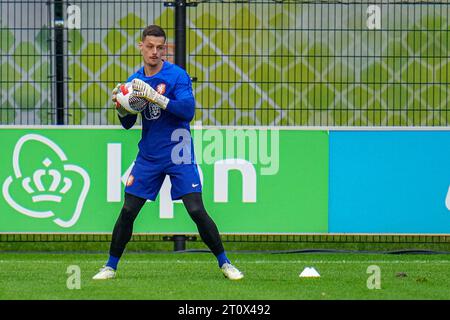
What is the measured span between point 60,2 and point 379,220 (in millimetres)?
4094

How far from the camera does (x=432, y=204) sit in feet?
43.2

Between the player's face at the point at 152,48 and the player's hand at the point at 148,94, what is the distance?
0.26 m

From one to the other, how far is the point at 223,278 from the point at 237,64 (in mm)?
4556

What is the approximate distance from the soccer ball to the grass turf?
52.4 inches

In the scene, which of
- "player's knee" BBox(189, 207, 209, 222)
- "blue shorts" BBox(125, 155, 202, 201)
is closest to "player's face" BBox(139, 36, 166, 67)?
"blue shorts" BBox(125, 155, 202, 201)

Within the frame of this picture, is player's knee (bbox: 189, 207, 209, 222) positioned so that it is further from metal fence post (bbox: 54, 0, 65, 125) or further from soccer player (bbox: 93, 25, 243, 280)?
metal fence post (bbox: 54, 0, 65, 125)

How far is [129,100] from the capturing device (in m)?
9.70

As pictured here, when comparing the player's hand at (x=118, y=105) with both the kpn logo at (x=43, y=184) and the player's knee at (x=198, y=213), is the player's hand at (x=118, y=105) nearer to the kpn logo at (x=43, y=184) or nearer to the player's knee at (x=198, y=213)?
the player's knee at (x=198, y=213)

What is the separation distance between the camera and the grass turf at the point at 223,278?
29.1 feet

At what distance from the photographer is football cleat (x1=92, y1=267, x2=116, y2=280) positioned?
9945mm

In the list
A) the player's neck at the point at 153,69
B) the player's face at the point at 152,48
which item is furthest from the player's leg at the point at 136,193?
the player's face at the point at 152,48

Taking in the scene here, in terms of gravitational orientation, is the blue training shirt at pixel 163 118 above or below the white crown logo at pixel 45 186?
above
